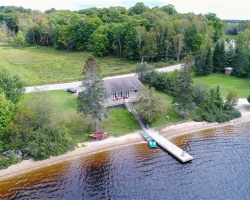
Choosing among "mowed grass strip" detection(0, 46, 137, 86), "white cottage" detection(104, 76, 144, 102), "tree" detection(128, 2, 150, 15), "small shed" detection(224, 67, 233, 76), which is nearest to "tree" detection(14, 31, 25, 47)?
"mowed grass strip" detection(0, 46, 137, 86)

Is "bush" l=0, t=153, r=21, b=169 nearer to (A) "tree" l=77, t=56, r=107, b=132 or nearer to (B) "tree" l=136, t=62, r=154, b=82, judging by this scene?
(A) "tree" l=77, t=56, r=107, b=132

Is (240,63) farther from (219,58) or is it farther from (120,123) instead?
(120,123)

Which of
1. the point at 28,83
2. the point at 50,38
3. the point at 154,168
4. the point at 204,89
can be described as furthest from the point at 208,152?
the point at 50,38

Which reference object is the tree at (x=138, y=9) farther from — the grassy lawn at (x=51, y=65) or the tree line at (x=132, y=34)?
the grassy lawn at (x=51, y=65)

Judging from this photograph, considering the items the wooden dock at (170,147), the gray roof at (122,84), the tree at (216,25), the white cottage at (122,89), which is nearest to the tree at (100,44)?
the gray roof at (122,84)

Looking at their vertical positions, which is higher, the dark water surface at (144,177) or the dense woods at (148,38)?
the dense woods at (148,38)

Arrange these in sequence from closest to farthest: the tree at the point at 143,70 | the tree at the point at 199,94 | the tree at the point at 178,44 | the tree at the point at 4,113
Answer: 1. the tree at the point at 4,113
2. the tree at the point at 199,94
3. the tree at the point at 143,70
4. the tree at the point at 178,44

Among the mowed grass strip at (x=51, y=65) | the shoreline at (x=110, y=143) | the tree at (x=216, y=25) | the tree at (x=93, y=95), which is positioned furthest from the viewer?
the tree at (x=216, y=25)
